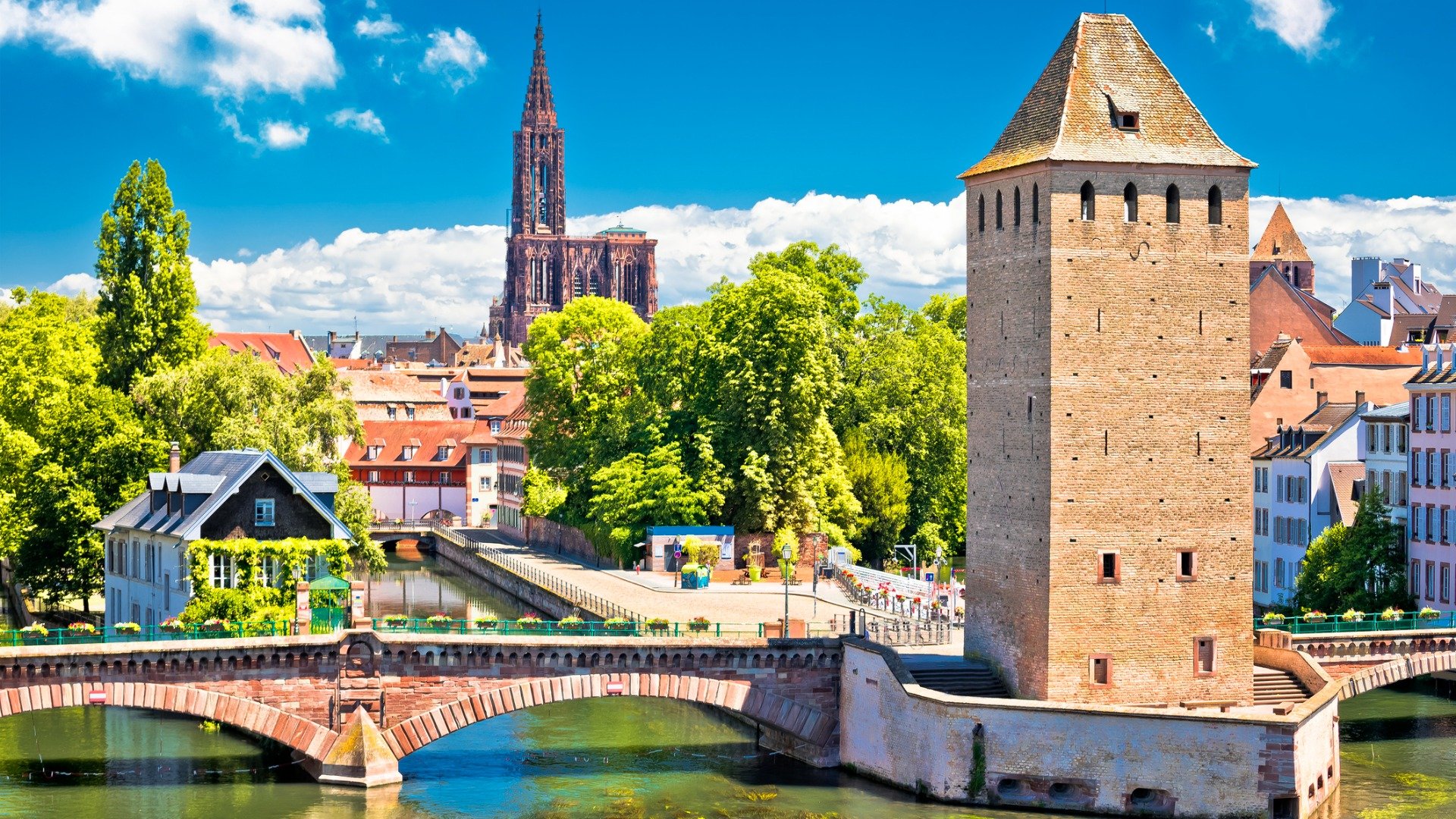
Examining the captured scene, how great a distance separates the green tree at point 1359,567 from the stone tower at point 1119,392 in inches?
678

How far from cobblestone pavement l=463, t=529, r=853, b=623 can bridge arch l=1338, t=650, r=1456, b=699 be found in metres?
14.4

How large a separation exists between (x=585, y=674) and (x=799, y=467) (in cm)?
3115

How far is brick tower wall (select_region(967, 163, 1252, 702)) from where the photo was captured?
45875 millimetres

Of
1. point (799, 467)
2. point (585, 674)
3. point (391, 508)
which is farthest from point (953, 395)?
point (391, 508)

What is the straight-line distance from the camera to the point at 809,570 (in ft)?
255

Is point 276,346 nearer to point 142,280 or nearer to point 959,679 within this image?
point 142,280

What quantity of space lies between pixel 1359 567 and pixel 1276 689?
53.9 ft

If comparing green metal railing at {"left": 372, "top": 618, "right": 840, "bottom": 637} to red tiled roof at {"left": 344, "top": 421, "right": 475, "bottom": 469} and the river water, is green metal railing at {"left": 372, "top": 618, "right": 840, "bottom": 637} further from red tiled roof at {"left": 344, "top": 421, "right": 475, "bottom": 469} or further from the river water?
red tiled roof at {"left": 344, "top": 421, "right": 475, "bottom": 469}

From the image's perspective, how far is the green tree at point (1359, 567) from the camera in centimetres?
6396

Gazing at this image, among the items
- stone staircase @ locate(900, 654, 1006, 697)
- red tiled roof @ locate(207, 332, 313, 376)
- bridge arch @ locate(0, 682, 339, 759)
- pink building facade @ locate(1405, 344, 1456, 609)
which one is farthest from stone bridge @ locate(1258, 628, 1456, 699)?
red tiled roof @ locate(207, 332, 313, 376)

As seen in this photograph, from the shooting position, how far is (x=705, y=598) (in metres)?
69.8

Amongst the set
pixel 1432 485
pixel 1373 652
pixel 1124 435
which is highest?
pixel 1124 435

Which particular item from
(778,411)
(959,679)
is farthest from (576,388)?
(959,679)

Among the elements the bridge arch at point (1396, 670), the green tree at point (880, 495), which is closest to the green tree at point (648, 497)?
the green tree at point (880, 495)
